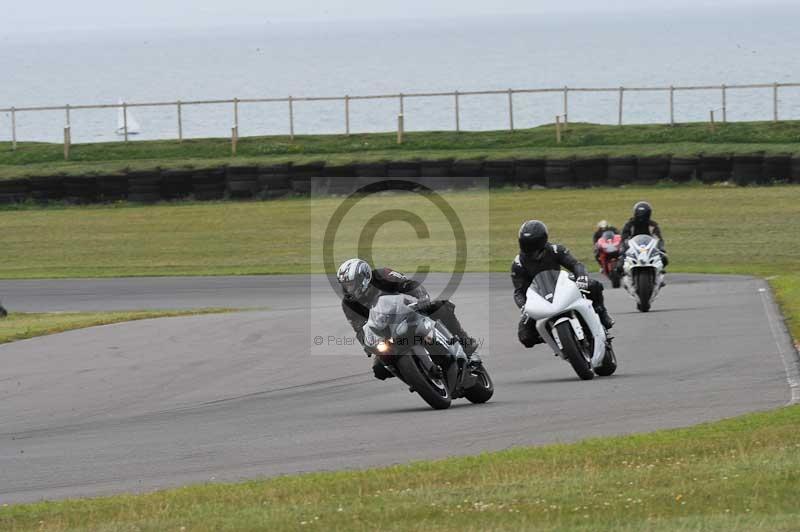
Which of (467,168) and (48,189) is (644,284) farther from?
(48,189)

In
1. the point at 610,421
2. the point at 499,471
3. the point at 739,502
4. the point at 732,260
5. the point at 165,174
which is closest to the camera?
the point at 739,502

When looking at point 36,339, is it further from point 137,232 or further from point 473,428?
point 137,232

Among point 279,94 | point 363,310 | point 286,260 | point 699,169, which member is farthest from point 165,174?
point 279,94

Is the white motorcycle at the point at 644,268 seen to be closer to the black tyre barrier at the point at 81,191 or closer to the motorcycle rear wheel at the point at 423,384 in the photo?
the motorcycle rear wheel at the point at 423,384

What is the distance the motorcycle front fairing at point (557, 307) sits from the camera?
44.6 feet

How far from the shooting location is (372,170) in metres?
41.8

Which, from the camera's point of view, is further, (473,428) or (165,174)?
(165,174)

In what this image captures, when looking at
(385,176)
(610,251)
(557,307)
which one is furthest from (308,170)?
(557,307)

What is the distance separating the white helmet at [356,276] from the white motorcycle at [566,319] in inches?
86.0

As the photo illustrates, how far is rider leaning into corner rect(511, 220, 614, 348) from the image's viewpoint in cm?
1380

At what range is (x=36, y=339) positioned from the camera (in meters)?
19.8

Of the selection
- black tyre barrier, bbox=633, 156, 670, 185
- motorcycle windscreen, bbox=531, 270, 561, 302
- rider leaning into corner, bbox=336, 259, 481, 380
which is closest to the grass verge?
rider leaning into corner, bbox=336, 259, 481, 380

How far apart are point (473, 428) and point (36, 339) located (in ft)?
32.8

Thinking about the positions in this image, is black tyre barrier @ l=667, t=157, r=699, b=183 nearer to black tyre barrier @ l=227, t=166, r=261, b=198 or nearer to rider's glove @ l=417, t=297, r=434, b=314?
black tyre barrier @ l=227, t=166, r=261, b=198
